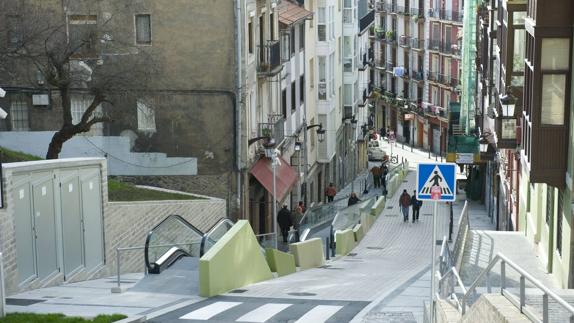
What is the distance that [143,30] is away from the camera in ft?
115

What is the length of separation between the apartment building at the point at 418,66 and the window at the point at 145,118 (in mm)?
49498

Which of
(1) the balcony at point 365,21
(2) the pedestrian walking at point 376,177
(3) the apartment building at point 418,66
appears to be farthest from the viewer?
(3) the apartment building at point 418,66

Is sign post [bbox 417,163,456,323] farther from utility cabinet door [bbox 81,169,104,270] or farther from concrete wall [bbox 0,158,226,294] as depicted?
→ utility cabinet door [bbox 81,169,104,270]

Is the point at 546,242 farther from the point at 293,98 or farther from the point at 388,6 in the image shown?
the point at 388,6

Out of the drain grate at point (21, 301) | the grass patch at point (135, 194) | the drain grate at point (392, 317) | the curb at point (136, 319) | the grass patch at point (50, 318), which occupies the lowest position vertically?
the drain grate at point (392, 317)

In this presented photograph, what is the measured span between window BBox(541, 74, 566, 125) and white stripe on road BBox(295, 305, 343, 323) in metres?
5.31

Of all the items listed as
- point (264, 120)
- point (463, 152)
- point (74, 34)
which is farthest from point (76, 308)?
point (463, 152)

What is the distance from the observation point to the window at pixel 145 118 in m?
35.2

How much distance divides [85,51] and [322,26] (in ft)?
86.7

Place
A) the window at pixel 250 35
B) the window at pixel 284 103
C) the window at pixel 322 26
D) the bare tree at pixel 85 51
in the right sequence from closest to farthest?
the bare tree at pixel 85 51 → the window at pixel 250 35 → the window at pixel 284 103 → the window at pixel 322 26

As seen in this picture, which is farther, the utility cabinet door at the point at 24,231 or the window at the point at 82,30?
the window at the point at 82,30

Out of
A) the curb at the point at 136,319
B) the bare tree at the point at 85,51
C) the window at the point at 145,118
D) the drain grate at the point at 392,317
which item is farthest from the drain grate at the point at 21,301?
the window at the point at 145,118

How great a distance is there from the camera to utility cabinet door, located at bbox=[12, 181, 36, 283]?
1984cm

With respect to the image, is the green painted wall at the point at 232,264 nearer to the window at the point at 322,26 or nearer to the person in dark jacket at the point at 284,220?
the person in dark jacket at the point at 284,220
